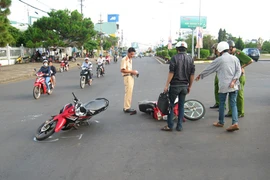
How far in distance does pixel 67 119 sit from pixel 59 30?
1351 inches

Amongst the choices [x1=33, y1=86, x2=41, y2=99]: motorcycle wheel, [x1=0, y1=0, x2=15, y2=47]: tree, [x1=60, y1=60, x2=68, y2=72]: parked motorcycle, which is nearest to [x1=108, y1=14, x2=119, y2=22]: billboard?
[x1=60, y1=60, x2=68, y2=72]: parked motorcycle

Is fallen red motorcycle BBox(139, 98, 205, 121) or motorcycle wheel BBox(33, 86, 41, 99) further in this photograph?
motorcycle wheel BBox(33, 86, 41, 99)

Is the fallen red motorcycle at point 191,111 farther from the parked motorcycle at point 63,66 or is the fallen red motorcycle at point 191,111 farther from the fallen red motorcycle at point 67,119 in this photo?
the parked motorcycle at point 63,66

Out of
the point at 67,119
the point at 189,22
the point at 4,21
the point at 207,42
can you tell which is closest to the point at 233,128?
the point at 67,119

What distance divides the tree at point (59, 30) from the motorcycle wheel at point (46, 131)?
3135 centimetres

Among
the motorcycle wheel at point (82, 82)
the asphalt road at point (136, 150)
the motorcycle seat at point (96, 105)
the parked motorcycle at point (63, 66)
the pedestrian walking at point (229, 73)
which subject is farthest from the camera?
the parked motorcycle at point (63, 66)

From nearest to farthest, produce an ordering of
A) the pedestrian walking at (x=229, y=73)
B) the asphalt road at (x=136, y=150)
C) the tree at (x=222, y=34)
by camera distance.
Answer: the asphalt road at (x=136, y=150) < the pedestrian walking at (x=229, y=73) < the tree at (x=222, y=34)

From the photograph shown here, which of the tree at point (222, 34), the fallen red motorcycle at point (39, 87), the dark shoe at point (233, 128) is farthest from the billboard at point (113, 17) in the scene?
the dark shoe at point (233, 128)

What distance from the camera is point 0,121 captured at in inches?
281

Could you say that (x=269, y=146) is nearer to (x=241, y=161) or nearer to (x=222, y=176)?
(x=241, y=161)

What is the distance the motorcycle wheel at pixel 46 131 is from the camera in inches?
217

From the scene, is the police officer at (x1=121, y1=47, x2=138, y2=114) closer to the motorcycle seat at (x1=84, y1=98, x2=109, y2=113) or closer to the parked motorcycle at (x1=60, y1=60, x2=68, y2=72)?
the motorcycle seat at (x1=84, y1=98, x2=109, y2=113)

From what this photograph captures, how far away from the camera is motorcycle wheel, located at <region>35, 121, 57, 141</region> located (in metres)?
5.50

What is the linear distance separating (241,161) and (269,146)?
947 millimetres
